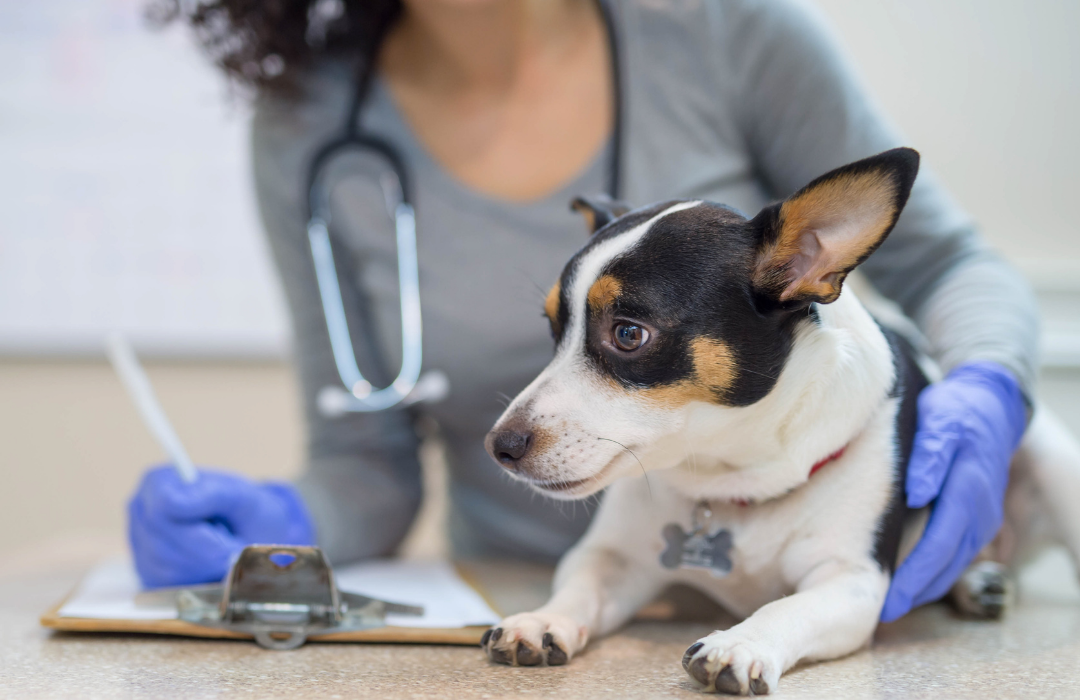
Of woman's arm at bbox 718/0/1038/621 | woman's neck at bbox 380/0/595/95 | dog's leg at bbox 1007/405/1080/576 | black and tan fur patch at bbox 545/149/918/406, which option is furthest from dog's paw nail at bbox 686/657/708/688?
woman's neck at bbox 380/0/595/95

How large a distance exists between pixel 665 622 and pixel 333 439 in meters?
0.72

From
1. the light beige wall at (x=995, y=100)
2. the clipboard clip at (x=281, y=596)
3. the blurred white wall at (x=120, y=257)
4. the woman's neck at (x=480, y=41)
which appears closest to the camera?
the clipboard clip at (x=281, y=596)

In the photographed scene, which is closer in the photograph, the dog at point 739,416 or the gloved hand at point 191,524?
the dog at point 739,416

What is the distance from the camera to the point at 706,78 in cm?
133

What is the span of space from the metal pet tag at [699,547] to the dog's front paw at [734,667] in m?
0.19

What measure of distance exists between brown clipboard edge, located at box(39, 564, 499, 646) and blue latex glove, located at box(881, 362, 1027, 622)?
44 cm

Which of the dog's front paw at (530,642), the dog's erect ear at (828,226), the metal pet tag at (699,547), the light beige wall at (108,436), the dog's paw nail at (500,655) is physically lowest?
the light beige wall at (108,436)

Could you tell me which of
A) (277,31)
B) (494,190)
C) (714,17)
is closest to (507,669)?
(494,190)

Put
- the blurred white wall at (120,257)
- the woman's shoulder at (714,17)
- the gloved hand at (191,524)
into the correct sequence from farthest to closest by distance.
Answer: the blurred white wall at (120,257)
the woman's shoulder at (714,17)
the gloved hand at (191,524)

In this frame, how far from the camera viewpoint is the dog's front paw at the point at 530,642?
0.84 meters

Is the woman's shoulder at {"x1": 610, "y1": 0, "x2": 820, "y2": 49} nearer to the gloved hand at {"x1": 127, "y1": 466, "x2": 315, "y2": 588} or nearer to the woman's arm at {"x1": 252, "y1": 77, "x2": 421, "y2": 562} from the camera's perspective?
the woman's arm at {"x1": 252, "y1": 77, "x2": 421, "y2": 562}

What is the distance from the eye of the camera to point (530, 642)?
33.3 inches

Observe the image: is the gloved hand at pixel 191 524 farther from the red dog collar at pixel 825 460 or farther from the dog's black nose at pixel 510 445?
the red dog collar at pixel 825 460

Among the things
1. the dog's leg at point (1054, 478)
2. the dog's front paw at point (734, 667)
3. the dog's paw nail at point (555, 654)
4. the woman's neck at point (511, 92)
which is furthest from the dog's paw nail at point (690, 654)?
the woman's neck at point (511, 92)
